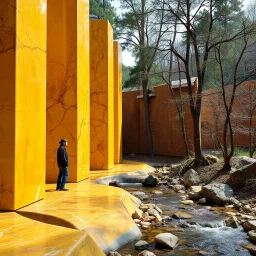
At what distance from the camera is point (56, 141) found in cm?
880

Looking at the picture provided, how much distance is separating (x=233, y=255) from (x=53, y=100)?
6.13 meters

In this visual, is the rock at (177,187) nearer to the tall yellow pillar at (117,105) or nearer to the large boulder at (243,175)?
the large boulder at (243,175)

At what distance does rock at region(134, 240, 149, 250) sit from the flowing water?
6 cm

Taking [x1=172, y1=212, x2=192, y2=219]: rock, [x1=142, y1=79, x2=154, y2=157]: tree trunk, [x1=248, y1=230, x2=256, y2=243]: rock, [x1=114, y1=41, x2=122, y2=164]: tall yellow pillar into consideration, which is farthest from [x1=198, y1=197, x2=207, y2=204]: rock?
[x1=142, y1=79, x2=154, y2=157]: tree trunk

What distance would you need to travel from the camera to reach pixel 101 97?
12.5 meters

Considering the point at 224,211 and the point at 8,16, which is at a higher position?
the point at 8,16

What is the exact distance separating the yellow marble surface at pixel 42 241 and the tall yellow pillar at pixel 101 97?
7860 mm

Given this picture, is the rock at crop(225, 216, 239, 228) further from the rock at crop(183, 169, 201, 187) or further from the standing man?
the rock at crop(183, 169, 201, 187)

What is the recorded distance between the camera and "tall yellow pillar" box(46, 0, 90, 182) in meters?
8.80

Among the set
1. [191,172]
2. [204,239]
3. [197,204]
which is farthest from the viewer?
[191,172]

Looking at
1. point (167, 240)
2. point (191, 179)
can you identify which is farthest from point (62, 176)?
point (191, 179)

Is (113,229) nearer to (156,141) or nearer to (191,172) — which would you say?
(191,172)

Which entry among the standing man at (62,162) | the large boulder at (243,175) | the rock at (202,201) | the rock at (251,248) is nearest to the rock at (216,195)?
the rock at (202,201)

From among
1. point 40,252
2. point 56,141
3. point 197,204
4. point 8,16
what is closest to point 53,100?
point 56,141
